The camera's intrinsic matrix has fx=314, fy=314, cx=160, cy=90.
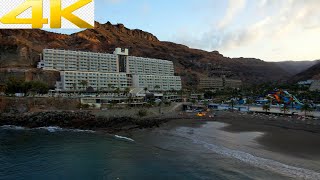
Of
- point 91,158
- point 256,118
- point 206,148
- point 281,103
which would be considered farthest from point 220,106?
point 91,158

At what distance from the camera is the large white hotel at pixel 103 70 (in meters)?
137

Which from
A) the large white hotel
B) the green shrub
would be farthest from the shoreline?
the large white hotel

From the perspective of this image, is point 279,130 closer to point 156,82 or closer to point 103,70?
point 156,82

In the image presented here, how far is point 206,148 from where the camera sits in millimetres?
46344

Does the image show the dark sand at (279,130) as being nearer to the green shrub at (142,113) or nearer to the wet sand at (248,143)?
the wet sand at (248,143)

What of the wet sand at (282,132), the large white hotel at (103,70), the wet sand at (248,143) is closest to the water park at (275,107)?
the wet sand at (282,132)

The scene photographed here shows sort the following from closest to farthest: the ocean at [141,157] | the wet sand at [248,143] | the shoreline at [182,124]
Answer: the ocean at [141,157]
the wet sand at [248,143]
the shoreline at [182,124]

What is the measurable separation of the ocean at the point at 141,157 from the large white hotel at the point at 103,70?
7358 cm

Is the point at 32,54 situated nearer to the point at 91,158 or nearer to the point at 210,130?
the point at 210,130

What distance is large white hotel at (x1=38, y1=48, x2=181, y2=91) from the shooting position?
137 meters

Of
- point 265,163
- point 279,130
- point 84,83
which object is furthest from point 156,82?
point 265,163

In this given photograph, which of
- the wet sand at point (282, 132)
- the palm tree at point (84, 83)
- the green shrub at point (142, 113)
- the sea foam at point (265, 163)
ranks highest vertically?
the palm tree at point (84, 83)

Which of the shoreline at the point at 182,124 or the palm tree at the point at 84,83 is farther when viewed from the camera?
the palm tree at the point at 84,83

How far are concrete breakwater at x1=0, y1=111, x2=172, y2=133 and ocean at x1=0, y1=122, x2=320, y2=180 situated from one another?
816 centimetres
